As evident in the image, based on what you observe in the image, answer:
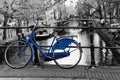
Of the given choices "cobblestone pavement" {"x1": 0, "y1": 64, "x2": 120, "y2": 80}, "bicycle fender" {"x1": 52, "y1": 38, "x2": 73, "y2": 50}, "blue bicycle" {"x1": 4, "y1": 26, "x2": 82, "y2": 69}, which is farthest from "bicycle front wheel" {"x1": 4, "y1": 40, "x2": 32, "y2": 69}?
"bicycle fender" {"x1": 52, "y1": 38, "x2": 73, "y2": 50}

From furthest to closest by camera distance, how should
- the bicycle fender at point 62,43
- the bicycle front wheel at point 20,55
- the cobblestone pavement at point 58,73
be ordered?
the bicycle front wheel at point 20,55 < the bicycle fender at point 62,43 < the cobblestone pavement at point 58,73

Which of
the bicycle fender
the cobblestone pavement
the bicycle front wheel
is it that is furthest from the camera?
the bicycle front wheel

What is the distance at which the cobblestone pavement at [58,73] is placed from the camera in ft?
20.3

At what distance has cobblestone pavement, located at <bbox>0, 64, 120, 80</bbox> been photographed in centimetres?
618

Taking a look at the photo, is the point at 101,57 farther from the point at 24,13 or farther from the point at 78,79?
the point at 24,13

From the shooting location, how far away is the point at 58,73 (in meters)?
6.60

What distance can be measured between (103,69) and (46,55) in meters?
1.64

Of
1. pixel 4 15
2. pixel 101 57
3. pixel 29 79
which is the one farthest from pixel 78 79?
pixel 4 15

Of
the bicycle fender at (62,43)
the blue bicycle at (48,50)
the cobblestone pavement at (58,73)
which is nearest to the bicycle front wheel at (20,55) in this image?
the blue bicycle at (48,50)

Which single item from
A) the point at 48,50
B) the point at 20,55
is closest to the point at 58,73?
the point at 48,50

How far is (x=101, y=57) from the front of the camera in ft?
65.7

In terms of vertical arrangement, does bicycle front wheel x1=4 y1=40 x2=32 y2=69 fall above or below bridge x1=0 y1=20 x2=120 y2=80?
above

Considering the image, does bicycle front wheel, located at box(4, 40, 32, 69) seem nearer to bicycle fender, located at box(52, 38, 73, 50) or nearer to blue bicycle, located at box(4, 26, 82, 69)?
blue bicycle, located at box(4, 26, 82, 69)

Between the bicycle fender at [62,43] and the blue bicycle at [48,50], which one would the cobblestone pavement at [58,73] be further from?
the bicycle fender at [62,43]
